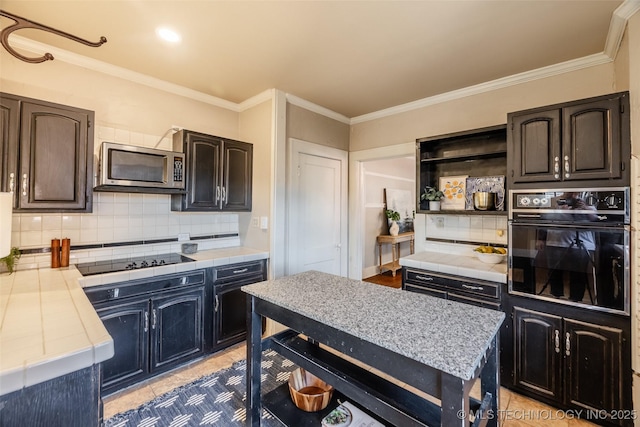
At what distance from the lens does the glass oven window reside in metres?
1.73

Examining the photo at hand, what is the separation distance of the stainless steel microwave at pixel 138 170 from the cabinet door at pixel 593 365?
3.30m

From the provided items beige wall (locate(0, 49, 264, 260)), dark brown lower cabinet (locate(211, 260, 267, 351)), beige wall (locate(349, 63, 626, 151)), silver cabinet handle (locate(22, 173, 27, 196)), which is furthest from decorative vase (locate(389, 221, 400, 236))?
silver cabinet handle (locate(22, 173, 27, 196))

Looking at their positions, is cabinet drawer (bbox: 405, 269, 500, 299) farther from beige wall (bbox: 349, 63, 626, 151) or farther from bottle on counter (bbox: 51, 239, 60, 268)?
bottle on counter (bbox: 51, 239, 60, 268)

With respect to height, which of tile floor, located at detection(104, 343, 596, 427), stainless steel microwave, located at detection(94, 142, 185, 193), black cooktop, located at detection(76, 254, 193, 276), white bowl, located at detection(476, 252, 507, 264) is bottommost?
tile floor, located at detection(104, 343, 596, 427)

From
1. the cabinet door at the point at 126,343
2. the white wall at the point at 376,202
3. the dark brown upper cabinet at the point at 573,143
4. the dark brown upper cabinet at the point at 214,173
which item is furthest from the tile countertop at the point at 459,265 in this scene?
the white wall at the point at 376,202

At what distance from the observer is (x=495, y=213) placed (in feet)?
8.05

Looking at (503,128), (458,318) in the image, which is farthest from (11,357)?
(503,128)

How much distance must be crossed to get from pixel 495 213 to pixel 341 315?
1.92m

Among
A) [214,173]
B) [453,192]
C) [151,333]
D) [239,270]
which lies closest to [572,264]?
[453,192]

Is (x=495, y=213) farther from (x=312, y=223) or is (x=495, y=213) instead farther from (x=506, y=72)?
(x=312, y=223)

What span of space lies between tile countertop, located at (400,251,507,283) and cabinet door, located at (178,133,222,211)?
2018mm

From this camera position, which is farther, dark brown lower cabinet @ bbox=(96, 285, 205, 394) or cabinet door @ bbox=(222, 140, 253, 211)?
cabinet door @ bbox=(222, 140, 253, 211)

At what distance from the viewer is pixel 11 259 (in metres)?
1.97

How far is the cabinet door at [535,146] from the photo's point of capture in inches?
78.9
